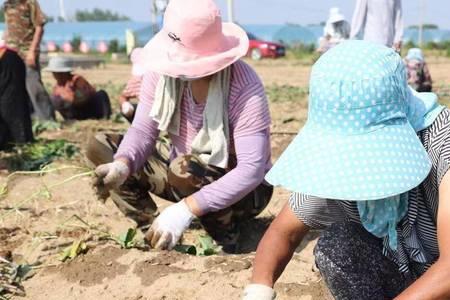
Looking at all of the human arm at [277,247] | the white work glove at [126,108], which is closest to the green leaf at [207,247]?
the human arm at [277,247]

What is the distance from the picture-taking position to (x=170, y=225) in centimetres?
225

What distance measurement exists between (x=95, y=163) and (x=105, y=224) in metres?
0.44

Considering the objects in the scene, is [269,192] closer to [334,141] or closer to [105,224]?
[105,224]

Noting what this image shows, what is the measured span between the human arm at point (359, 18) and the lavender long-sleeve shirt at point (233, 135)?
2979 mm

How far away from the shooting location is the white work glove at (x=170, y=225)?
225cm

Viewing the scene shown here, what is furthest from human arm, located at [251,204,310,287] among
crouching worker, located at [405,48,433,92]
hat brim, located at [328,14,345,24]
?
hat brim, located at [328,14,345,24]

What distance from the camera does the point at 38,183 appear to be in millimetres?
3959

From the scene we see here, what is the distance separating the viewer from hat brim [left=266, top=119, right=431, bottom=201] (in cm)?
135

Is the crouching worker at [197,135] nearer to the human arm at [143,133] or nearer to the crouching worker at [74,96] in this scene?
the human arm at [143,133]

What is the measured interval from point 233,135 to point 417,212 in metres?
1.07

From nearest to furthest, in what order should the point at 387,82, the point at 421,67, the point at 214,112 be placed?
the point at 387,82, the point at 214,112, the point at 421,67

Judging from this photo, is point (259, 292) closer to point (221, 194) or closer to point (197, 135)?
point (221, 194)

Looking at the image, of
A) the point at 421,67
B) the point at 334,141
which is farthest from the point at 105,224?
the point at 421,67

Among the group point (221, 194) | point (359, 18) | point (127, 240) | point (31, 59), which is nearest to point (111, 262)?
point (127, 240)
